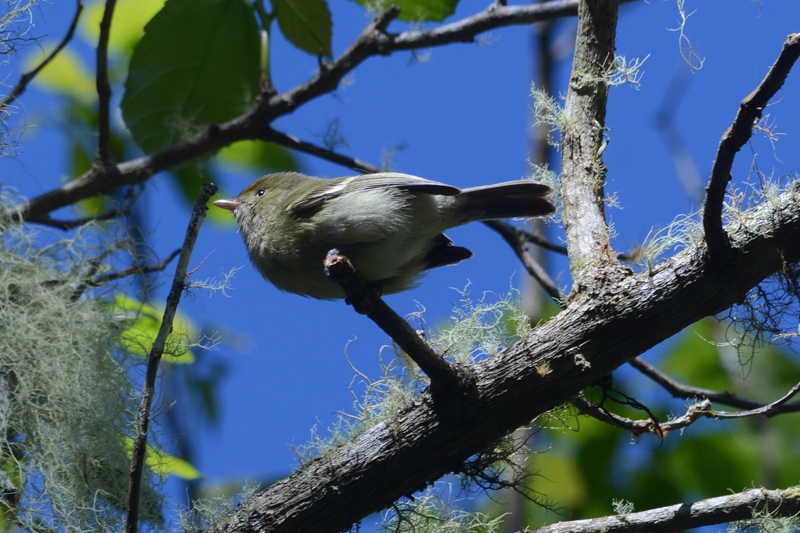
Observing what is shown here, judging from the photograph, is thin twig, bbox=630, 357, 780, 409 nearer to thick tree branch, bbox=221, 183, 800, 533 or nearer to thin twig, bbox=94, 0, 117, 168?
thick tree branch, bbox=221, 183, 800, 533

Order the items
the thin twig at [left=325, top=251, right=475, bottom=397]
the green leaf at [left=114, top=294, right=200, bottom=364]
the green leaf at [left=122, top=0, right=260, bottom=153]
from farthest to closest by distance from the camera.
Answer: the green leaf at [left=122, top=0, right=260, bottom=153], the green leaf at [left=114, top=294, right=200, bottom=364], the thin twig at [left=325, top=251, right=475, bottom=397]

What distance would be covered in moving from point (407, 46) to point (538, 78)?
179 cm

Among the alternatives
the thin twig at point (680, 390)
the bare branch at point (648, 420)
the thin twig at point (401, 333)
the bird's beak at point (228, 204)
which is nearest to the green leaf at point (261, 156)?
the bird's beak at point (228, 204)

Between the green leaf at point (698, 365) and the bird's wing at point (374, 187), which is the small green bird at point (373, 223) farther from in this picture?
the green leaf at point (698, 365)

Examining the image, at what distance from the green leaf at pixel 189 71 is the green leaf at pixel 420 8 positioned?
0.76 m

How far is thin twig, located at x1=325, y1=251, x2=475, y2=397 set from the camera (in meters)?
2.01

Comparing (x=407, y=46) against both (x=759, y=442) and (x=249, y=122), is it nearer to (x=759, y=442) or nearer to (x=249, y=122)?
(x=249, y=122)

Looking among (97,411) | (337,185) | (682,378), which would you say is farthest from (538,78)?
(97,411)

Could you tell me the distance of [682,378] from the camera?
14.5ft

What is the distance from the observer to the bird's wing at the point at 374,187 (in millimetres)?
2641

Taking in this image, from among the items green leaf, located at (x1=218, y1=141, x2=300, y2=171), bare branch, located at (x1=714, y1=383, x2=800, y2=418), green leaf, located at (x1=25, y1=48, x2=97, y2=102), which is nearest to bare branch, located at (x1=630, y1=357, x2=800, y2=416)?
Answer: bare branch, located at (x1=714, y1=383, x2=800, y2=418)

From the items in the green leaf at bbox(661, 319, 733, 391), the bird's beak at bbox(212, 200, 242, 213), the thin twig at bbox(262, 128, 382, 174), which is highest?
the thin twig at bbox(262, 128, 382, 174)

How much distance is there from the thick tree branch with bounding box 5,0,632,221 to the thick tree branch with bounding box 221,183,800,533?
1.88 meters

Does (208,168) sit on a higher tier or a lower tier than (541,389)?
higher
